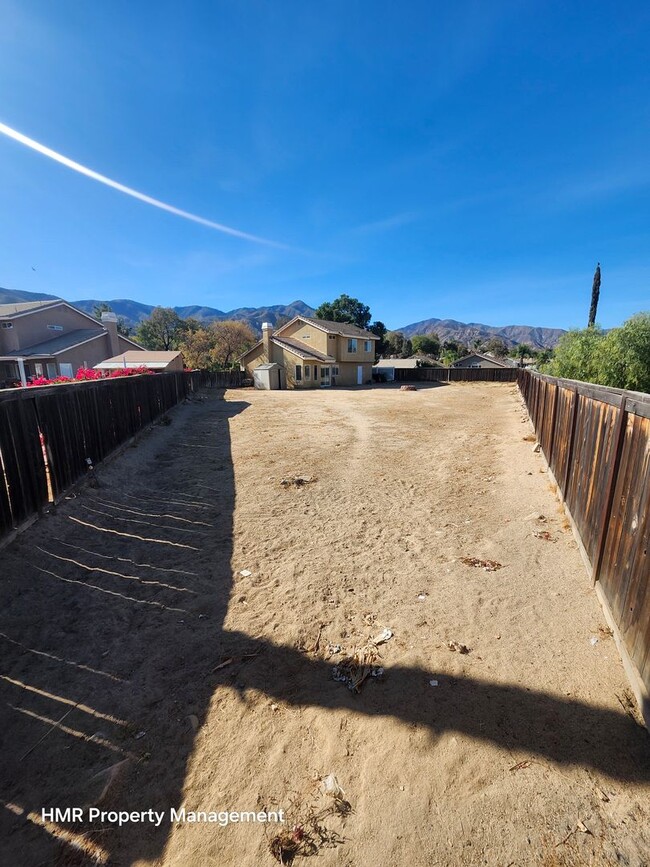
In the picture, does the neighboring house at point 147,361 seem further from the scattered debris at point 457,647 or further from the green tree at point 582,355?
the scattered debris at point 457,647

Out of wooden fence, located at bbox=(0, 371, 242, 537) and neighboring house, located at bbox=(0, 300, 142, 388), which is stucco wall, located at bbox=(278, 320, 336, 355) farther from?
wooden fence, located at bbox=(0, 371, 242, 537)

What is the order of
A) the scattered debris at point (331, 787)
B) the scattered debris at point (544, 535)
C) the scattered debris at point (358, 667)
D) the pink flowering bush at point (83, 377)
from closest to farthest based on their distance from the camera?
the scattered debris at point (331, 787)
the scattered debris at point (358, 667)
the scattered debris at point (544, 535)
the pink flowering bush at point (83, 377)

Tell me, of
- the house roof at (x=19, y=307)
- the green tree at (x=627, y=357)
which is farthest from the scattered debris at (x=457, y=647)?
the house roof at (x=19, y=307)

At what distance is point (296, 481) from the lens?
6816 mm

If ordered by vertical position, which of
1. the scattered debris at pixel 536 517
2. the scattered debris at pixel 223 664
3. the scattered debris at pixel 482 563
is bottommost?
the scattered debris at pixel 482 563

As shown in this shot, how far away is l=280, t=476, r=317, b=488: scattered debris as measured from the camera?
6689 mm

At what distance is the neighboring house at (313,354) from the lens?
3234 cm

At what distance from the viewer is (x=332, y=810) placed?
6.14 feet

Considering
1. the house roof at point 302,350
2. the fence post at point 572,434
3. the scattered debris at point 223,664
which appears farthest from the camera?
the house roof at point 302,350

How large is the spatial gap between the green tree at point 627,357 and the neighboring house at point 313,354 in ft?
68.7

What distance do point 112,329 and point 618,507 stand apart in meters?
34.7

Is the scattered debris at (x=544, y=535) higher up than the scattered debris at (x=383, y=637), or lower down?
higher up

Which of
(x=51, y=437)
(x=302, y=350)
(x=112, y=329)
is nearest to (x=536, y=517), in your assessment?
(x=51, y=437)

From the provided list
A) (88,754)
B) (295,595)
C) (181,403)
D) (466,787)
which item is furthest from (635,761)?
(181,403)
